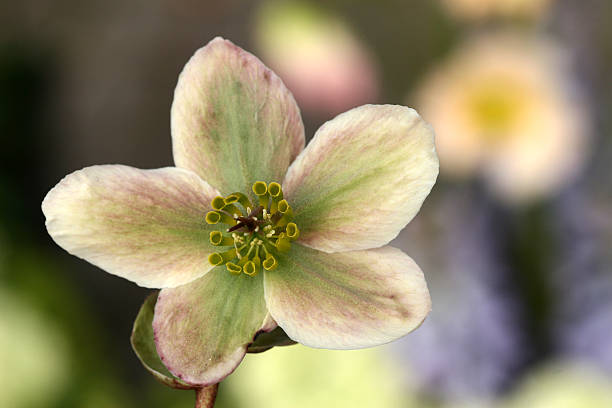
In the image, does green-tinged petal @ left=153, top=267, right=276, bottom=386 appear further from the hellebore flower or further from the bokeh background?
the bokeh background

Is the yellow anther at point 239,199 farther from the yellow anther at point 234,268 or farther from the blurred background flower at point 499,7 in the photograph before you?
the blurred background flower at point 499,7

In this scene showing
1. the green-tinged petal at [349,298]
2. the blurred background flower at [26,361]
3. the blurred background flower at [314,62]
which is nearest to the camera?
the green-tinged petal at [349,298]

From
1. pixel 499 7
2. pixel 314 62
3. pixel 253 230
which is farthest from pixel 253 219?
pixel 499 7

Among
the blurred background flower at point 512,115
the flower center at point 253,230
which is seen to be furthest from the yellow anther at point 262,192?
the blurred background flower at point 512,115

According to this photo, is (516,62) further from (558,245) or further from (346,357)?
(346,357)

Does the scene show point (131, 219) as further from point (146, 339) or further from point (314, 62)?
point (314, 62)

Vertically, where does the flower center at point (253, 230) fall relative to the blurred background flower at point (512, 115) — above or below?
above

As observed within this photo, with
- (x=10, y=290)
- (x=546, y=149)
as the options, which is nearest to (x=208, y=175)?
(x=546, y=149)

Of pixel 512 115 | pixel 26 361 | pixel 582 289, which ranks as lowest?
pixel 26 361
